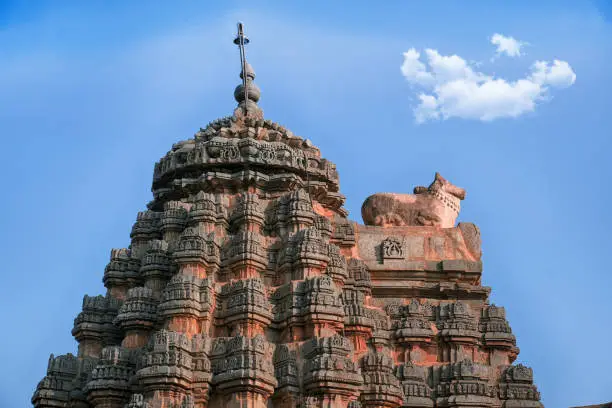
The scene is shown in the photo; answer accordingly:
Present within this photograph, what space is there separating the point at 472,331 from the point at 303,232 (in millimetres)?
4415

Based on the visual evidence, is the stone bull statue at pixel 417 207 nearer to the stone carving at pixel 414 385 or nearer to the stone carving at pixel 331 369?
the stone carving at pixel 414 385

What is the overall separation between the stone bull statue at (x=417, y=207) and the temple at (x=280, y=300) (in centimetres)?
3

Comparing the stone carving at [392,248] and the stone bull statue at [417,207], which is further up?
the stone bull statue at [417,207]

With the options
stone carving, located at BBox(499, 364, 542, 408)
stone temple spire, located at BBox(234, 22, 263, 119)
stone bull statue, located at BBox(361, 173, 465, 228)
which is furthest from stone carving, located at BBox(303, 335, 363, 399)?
stone temple spire, located at BBox(234, 22, 263, 119)

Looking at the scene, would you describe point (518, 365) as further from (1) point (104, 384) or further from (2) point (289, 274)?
(1) point (104, 384)

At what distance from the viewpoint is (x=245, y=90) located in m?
28.1

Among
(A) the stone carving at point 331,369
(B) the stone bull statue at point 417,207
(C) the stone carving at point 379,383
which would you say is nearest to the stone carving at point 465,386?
(C) the stone carving at point 379,383

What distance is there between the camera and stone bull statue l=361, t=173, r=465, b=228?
85.8 ft

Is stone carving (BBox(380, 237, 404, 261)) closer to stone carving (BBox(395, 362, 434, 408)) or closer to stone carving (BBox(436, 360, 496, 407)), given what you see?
stone carving (BBox(395, 362, 434, 408))

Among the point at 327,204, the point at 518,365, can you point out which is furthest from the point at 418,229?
the point at 518,365

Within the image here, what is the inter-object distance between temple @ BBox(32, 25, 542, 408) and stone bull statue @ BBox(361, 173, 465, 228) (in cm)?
3

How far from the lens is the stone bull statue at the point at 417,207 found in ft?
85.8

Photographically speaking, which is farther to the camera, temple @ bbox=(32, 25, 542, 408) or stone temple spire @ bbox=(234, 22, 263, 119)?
stone temple spire @ bbox=(234, 22, 263, 119)

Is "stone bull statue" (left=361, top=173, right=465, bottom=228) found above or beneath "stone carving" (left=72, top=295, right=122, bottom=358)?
above
